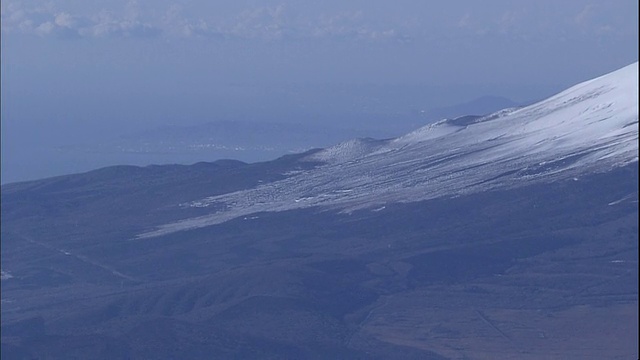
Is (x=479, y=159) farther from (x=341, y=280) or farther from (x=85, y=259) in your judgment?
(x=85, y=259)

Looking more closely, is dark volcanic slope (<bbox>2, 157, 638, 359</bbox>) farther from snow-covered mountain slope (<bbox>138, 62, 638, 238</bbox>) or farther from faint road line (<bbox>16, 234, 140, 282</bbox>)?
snow-covered mountain slope (<bbox>138, 62, 638, 238</bbox>)

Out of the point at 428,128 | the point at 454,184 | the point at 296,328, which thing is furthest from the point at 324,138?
the point at 296,328

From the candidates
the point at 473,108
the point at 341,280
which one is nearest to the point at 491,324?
the point at 341,280

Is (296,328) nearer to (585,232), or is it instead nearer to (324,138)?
(585,232)

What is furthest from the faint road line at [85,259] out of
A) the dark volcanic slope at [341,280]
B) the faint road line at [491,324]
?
the faint road line at [491,324]

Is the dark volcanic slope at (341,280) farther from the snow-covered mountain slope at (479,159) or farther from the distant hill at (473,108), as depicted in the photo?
the distant hill at (473,108)
